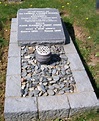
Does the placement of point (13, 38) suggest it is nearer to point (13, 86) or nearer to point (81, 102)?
point (13, 86)

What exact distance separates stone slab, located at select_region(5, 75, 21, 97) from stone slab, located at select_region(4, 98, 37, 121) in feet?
0.58

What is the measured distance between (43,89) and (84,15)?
399 cm

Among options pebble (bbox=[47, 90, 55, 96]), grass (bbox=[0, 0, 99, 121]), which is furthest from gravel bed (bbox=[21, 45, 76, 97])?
grass (bbox=[0, 0, 99, 121])

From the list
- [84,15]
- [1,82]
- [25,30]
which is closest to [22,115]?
[1,82]

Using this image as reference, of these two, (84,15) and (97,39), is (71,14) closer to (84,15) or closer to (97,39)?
(84,15)

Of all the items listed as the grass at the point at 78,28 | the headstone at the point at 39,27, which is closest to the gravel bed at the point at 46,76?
the headstone at the point at 39,27

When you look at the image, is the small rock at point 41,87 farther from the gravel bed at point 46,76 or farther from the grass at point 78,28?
the grass at point 78,28

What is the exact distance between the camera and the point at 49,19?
6.35 metres

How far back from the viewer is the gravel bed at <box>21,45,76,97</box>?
14.9ft

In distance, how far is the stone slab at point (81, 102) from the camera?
427cm

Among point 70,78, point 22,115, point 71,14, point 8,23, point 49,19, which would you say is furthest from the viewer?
point 71,14

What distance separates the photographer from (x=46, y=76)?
4.88 meters

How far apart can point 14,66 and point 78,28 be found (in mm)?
2811

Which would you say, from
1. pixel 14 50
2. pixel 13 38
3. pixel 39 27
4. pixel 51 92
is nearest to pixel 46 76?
pixel 51 92
